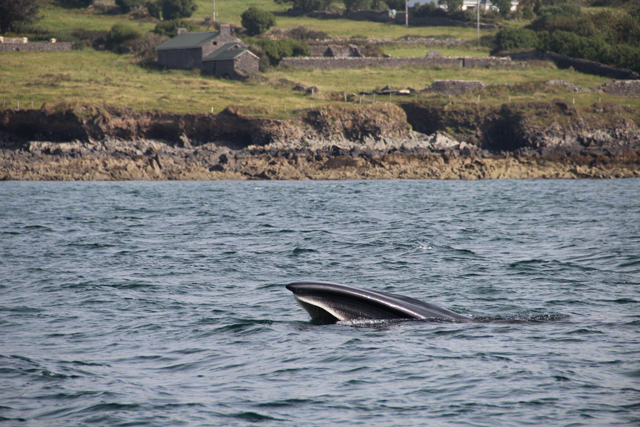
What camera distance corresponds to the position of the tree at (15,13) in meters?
85.6

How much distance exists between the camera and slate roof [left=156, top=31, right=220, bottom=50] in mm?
75062

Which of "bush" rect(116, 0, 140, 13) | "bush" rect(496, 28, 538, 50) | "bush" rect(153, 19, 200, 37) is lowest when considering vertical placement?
"bush" rect(496, 28, 538, 50)

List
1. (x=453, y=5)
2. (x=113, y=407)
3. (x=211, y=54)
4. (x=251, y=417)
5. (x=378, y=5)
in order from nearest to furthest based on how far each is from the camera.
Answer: (x=251, y=417) → (x=113, y=407) → (x=211, y=54) → (x=453, y=5) → (x=378, y=5)

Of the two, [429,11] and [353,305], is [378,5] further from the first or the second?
[353,305]

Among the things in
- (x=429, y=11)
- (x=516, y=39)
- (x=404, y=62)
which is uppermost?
(x=429, y=11)

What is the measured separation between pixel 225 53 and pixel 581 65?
143 feet

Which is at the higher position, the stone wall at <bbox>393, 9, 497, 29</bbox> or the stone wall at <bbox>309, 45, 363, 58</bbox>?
the stone wall at <bbox>393, 9, 497, 29</bbox>

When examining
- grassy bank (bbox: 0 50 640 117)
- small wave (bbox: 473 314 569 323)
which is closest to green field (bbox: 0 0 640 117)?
grassy bank (bbox: 0 50 640 117)

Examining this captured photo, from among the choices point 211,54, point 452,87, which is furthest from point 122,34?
point 452,87

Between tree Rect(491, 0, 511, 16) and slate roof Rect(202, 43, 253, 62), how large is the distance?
58544 millimetres

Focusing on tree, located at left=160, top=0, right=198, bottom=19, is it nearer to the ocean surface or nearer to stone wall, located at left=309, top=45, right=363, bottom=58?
stone wall, located at left=309, top=45, right=363, bottom=58

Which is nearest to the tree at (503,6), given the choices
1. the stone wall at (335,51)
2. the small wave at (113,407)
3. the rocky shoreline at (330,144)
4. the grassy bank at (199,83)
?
the grassy bank at (199,83)

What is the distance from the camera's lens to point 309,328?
10219mm

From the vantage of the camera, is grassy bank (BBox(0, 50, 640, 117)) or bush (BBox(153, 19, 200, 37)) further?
bush (BBox(153, 19, 200, 37))
